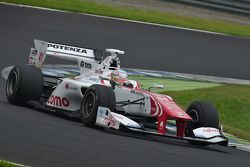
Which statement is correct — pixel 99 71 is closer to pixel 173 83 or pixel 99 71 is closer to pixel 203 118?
pixel 203 118

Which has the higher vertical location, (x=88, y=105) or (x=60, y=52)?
(x=60, y=52)

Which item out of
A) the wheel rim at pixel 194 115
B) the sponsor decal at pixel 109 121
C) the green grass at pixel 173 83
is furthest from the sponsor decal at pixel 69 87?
the green grass at pixel 173 83

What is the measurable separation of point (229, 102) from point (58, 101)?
483 cm

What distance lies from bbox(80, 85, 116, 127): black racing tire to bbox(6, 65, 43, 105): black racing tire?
1.27m

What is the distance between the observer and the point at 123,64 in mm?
21344

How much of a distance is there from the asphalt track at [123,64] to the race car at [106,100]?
20 cm

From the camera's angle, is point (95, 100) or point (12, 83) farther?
point (12, 83)

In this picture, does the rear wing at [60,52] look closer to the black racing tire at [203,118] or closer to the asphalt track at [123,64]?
the asphalt track at [123,64]

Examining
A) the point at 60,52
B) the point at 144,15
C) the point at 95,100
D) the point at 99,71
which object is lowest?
the point at 95,100

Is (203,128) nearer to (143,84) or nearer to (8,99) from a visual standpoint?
(8,99)

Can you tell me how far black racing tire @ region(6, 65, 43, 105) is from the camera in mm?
14008

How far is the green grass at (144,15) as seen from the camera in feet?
86.4

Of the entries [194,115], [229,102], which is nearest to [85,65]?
[194,115]

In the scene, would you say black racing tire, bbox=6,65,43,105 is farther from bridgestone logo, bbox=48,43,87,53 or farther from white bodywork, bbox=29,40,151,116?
bridgestone logo, bbox=48,43,87,53
